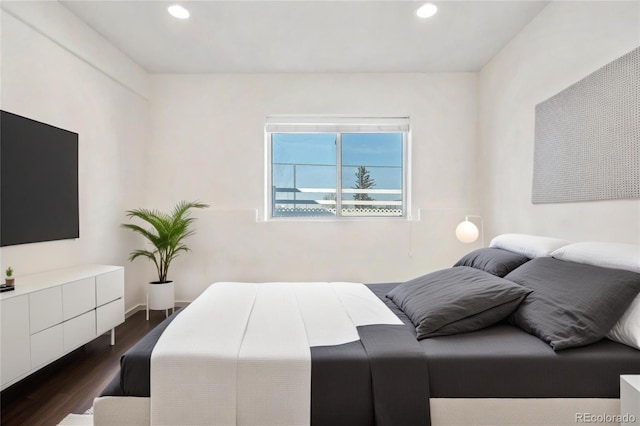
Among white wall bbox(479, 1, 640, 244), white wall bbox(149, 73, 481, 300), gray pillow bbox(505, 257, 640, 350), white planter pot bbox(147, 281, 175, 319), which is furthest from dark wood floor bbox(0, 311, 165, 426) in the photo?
white wall bbox(479, 1, 640, 244)

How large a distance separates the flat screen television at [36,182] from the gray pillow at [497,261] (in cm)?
311

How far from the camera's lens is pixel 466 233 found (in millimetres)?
3311

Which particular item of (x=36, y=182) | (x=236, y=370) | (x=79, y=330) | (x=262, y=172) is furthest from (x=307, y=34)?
(x=79, y=330)

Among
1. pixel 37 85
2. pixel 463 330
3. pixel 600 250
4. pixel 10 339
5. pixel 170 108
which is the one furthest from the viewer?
pixel 170 108

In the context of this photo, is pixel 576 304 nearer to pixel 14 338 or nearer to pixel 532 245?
pixel 532 245

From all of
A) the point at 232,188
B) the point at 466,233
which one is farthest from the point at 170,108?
the point at 466,233

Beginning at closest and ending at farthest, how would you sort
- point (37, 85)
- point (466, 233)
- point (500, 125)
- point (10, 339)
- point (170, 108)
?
point (10, 339), point (37, 85), point (466, 233), point (500, 125), point (170, 108)

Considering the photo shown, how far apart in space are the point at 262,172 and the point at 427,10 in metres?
2.33

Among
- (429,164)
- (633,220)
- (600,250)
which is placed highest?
(429,164)

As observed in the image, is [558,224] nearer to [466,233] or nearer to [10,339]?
[466,233]

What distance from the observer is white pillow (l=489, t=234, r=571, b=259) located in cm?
229

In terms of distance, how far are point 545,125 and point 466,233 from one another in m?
1.08

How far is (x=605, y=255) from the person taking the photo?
1.83 m

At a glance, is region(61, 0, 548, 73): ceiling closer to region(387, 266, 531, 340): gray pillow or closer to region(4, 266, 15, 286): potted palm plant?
region(4, 266, 15, 286): potted palm plant
